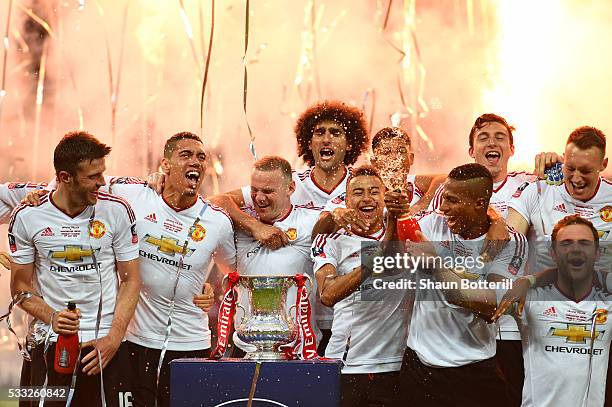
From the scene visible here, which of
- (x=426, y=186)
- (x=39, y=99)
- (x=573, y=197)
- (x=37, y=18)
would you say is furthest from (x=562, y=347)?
(x=37, y=18)

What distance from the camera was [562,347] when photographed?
18.1ft

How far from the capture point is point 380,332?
5648 mm

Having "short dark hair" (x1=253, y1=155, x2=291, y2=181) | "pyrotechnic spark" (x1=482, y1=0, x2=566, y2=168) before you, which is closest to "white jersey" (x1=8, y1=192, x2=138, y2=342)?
"short dark hair" (x1=253, y1=155, x2=291, y2=181)

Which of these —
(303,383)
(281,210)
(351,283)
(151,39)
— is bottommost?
(303,383)

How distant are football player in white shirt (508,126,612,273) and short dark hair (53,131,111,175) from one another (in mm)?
2240

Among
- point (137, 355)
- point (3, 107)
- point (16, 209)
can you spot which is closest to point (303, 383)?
point (137, 355)

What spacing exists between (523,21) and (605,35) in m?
0.58

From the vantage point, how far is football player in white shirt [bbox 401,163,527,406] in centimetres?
544

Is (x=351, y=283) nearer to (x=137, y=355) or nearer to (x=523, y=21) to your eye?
(x=137, y=355)

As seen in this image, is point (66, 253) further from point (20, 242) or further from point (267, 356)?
point (267, 356)

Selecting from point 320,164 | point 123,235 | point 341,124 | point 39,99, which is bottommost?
point 123,235

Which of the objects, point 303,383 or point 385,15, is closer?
point 303,383

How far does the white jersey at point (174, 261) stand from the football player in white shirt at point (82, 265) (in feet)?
0.60

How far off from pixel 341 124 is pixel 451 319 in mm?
1616
